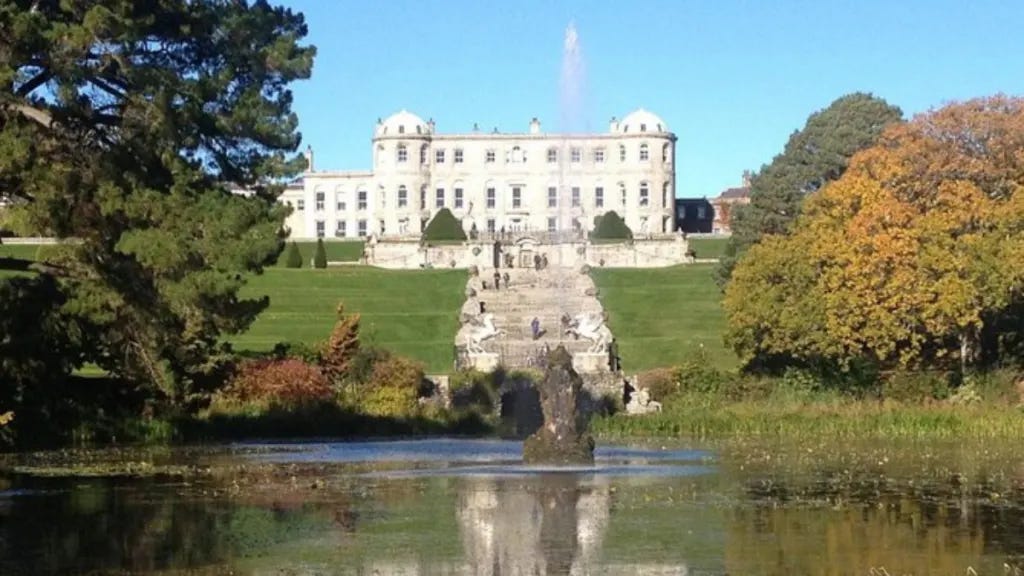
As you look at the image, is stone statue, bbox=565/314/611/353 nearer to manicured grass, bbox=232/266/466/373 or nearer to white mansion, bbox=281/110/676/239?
manicured grass, bbox=232/266/466/373

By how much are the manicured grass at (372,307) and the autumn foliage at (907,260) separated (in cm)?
1079

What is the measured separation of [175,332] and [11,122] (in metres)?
4.85

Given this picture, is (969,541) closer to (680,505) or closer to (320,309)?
(680,505)

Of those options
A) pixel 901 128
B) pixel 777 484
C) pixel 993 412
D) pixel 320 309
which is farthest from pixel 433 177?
pixel 777 484

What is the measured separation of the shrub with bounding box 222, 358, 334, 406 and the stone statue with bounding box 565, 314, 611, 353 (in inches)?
432

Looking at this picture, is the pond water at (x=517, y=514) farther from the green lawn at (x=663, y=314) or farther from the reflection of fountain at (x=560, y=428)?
the green lawn at (x=663, y=314)

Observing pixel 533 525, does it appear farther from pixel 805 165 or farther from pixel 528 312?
pixel 805 165

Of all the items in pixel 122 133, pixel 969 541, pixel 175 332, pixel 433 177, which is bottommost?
pixel 969 541

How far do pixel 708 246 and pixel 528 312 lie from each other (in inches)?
1344

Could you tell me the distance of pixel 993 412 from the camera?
3130 cm

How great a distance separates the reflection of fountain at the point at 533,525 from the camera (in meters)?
14.1

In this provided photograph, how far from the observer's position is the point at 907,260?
38.2m

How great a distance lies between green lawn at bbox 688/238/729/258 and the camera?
8709 cm

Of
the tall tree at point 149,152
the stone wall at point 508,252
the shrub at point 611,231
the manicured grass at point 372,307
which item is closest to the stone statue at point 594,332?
the manicured grass at point 372,307
